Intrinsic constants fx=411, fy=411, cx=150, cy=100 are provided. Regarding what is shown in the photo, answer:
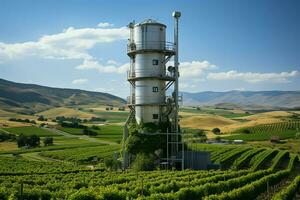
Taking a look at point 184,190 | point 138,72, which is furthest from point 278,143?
point 184,190

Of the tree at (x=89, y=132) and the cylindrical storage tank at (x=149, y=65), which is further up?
the cylindrical storage tank at (x=149, y=65)

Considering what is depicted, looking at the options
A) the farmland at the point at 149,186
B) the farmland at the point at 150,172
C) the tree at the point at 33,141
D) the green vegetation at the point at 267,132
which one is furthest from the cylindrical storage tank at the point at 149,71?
the green vegetation at the point at 267,132

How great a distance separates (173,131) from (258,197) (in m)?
17.7

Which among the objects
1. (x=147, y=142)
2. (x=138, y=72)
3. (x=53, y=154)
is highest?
(x=138, y=72)

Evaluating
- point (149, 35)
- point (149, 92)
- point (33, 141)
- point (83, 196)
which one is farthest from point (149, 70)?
point (33, 141)

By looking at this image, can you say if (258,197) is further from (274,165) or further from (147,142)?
(274,165)

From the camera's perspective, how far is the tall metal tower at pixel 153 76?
46875 millimetres

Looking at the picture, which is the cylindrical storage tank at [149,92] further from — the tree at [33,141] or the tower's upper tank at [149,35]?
the tree at [33,141]

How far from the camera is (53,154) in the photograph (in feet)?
255

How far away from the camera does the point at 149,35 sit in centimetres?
4734

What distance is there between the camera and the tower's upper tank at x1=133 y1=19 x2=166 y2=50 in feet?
155

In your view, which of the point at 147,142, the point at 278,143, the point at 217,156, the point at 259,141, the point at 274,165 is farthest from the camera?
the point at 259,141

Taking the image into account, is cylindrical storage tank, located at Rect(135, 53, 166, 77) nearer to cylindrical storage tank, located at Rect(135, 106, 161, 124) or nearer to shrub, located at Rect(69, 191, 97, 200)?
cylindrical storage tank, located at Rect(135, 106, 161, 124)

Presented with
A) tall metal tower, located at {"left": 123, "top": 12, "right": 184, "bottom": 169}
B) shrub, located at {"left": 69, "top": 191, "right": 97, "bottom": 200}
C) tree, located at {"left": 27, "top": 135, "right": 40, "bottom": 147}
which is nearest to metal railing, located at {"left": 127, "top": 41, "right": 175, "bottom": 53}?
tall metal tower, located at {"left": 123, "top": 12, "right": 184, "bottom": 169}
